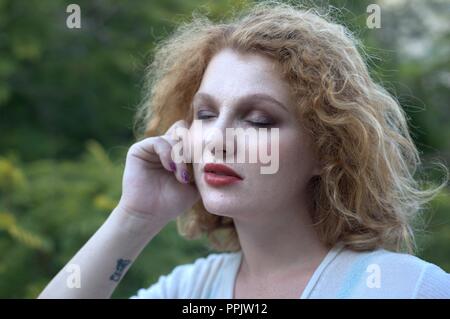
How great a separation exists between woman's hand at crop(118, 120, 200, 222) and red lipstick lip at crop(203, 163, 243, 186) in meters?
0.26

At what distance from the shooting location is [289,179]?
1897 millimetres

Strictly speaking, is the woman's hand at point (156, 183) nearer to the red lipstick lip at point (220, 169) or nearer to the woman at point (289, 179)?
the woman at point (289, 179)

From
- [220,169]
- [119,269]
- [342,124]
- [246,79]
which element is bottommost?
[119,269]

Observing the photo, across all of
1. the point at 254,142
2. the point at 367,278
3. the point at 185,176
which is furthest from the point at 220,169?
the point at 367,278

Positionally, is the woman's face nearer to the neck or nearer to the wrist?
the neck

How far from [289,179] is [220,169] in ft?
0.73

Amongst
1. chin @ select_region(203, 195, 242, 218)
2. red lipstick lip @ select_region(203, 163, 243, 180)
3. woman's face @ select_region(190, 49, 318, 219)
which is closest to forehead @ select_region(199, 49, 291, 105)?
woman's face @ select_region(190, 49, 318, 219)

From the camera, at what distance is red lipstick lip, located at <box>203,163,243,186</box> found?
186cm

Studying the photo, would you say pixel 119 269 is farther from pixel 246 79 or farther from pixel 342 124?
pixel 342 124

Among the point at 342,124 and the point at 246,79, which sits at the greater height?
the point at 246,79

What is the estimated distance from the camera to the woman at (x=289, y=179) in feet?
6.12

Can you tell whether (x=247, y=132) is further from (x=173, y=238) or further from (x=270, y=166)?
(x=173, y=238)

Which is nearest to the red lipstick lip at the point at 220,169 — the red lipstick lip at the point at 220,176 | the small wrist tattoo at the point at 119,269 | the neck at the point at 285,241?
the red lipstick lip at the point at 220,176
